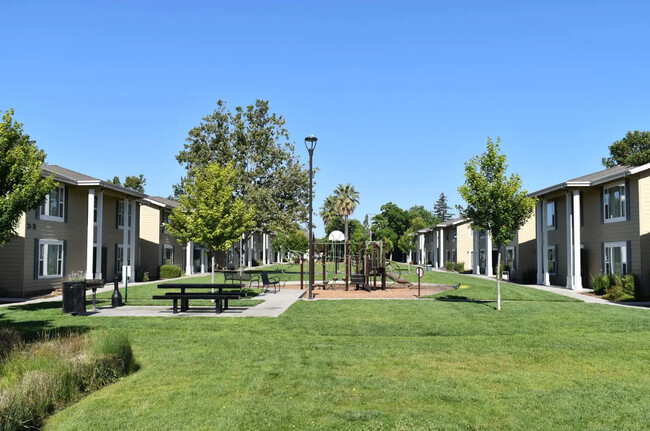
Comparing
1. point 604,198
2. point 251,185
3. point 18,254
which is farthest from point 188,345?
point 251,185

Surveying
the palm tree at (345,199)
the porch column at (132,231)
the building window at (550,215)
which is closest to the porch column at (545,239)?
the building window at (550,215)

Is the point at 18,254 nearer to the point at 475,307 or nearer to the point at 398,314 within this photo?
the point at 398,314

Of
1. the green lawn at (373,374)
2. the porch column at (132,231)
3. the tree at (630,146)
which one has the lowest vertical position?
the green lawn at (373,374)

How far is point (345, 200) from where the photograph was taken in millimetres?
85688

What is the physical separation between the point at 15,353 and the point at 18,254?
56.8 ft

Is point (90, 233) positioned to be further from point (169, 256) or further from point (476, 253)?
point (476, 253)

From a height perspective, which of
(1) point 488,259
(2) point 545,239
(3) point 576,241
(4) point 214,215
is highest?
(4) point 214,215

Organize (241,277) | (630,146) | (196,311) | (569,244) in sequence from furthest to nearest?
(630,146), (569,244), (241,277), (196,311)

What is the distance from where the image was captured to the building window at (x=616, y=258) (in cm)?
2513

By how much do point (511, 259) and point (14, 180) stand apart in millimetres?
35380

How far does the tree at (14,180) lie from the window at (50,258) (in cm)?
1163

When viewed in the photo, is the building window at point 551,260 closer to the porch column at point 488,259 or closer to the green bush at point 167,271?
the porch column at point 488,259

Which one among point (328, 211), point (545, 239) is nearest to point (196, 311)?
point (545, 239)

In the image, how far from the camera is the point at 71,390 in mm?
→ 7359
